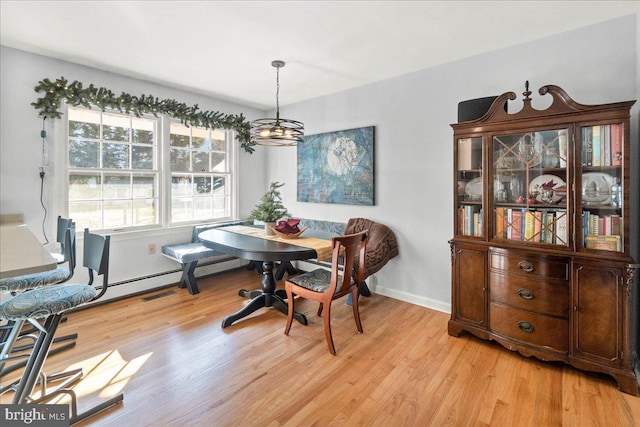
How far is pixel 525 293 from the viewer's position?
2270mm

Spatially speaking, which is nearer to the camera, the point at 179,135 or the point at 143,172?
the point at 143,172

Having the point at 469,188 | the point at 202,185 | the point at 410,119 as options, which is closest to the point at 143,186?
the point at 202,185

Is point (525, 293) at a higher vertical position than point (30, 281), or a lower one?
lower

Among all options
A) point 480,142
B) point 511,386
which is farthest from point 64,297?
point 480,142

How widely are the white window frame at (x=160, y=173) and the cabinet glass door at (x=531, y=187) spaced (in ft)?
11.2

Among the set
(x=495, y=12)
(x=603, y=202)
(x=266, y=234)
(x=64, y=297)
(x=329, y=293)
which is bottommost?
(x=329, y=293)

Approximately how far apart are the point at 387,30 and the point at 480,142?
1146 mm

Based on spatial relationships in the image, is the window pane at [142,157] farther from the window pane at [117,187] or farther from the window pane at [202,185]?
the window pane at [202,185]

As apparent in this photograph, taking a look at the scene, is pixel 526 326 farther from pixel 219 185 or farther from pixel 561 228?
pixel 219 185

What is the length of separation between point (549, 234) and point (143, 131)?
4.14 m

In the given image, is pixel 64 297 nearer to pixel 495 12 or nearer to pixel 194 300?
pixel 194 300

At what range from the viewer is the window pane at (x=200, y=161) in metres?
4.21

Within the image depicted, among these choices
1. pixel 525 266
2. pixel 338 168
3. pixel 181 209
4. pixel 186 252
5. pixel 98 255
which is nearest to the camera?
pixel 98 255

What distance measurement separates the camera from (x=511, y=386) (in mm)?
1983
